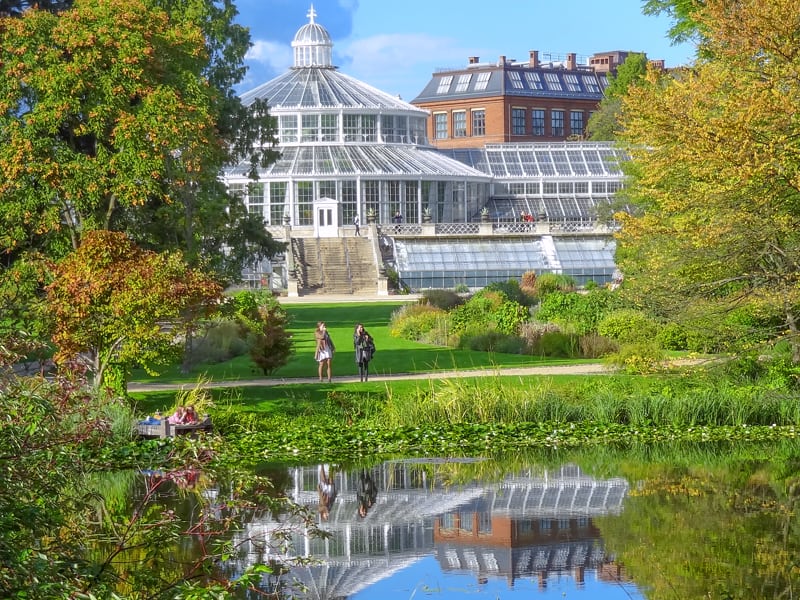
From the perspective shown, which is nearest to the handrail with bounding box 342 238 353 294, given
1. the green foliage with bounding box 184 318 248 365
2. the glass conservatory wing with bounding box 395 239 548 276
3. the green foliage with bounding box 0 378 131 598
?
the glass conservatory wing with bounding box 395 239 548 276

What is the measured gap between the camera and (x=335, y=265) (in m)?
55.0

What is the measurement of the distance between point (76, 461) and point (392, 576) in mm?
4261

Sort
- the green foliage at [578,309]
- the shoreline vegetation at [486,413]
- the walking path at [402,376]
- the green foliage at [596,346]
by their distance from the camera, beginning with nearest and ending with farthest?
the shoreline vegetation at [486,413] < the walking path at [402,376] < the green foliage at [596,346] < the green foliage at [578,309]

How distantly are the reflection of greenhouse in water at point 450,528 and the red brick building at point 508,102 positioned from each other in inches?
2928

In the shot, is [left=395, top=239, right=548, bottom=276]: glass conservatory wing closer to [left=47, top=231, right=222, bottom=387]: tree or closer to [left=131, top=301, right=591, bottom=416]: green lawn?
[left=131, top=301, right=591, bottom=416]: green lawn

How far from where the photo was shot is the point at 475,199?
66375 mm

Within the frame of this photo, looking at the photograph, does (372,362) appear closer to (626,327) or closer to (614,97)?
(626,327)

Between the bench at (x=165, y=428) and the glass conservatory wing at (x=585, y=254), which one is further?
the glass conservatory wing at (x=585, y=254)

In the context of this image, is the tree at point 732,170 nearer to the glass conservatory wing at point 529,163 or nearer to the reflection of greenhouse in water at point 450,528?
the reflection of greenhouse in water at point 450,528

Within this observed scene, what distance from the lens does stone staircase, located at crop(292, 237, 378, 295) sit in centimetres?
5291

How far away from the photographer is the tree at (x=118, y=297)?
63.3 feet

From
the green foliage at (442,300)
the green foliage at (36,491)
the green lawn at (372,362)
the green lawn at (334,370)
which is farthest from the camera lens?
the green foliage at (442,300)

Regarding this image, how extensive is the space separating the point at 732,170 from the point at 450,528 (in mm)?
7926

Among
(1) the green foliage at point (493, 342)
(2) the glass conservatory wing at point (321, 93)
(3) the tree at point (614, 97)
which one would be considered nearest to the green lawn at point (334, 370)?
(1) the green foliage at point (493, 342)
